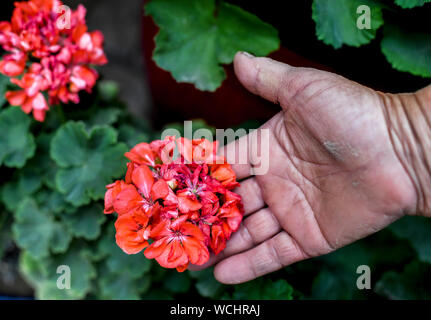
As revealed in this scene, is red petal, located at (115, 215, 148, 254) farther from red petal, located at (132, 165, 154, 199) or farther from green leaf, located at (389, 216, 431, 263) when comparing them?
green leaf, located at (389, 216, 431, 263)

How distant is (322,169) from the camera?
1168 millimetres

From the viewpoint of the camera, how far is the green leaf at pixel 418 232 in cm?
155

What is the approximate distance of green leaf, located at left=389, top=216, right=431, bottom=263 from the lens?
155 centimetres

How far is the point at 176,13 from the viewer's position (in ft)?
4.60

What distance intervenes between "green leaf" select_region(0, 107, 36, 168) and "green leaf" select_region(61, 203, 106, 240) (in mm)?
292

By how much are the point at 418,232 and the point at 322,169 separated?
731 mm

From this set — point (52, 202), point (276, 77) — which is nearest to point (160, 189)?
point (276, 77)

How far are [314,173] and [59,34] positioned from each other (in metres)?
0.99

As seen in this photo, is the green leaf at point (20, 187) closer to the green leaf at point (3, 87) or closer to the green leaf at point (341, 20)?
the green leaf at point (3, 87)

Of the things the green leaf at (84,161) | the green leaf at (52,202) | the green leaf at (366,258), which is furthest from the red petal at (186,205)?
the green leaf at (366,258)

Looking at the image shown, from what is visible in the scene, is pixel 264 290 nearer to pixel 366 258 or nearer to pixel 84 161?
pixel 366 258

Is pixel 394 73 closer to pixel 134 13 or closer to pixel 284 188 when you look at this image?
pixel 284 188

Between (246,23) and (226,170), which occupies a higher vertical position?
(246,23)
